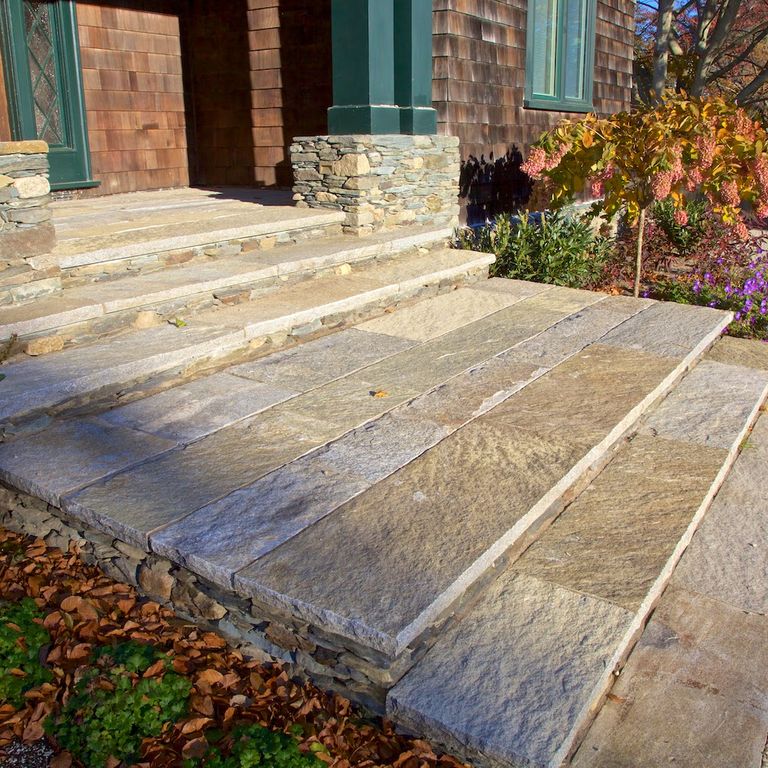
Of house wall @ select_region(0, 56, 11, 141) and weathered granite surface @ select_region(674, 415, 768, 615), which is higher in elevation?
house wall @ select_region(0, 56, 11, 141)

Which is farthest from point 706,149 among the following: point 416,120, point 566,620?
point 566,620

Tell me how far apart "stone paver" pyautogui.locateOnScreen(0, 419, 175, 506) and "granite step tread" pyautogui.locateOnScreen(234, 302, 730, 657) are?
0.79 m

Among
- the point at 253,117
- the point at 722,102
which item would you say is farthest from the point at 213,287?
the point at 253,117

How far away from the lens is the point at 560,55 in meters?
8.26

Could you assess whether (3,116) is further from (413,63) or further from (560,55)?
(560,55)

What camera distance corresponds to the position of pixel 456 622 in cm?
219

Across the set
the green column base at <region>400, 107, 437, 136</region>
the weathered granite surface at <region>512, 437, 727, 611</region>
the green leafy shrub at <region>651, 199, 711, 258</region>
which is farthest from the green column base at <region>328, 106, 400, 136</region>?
the weathered granite surface at <region>512, 437, 727, 611</region>

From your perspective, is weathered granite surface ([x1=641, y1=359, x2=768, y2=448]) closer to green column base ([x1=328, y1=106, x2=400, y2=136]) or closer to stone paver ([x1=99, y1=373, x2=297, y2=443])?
stone paver ([x1=99, y1=373, x2=297, y2=443])

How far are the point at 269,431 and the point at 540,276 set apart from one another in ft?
11.6

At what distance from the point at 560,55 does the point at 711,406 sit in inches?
223

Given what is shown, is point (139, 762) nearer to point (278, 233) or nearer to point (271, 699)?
point (271, 699)

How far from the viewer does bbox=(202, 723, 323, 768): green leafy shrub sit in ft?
5.99

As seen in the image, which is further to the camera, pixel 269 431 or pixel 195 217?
pixel 195 217

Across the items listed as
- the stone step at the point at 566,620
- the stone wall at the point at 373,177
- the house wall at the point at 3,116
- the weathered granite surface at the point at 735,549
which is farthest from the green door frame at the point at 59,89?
the weathered granite surface at the point at 735,549
